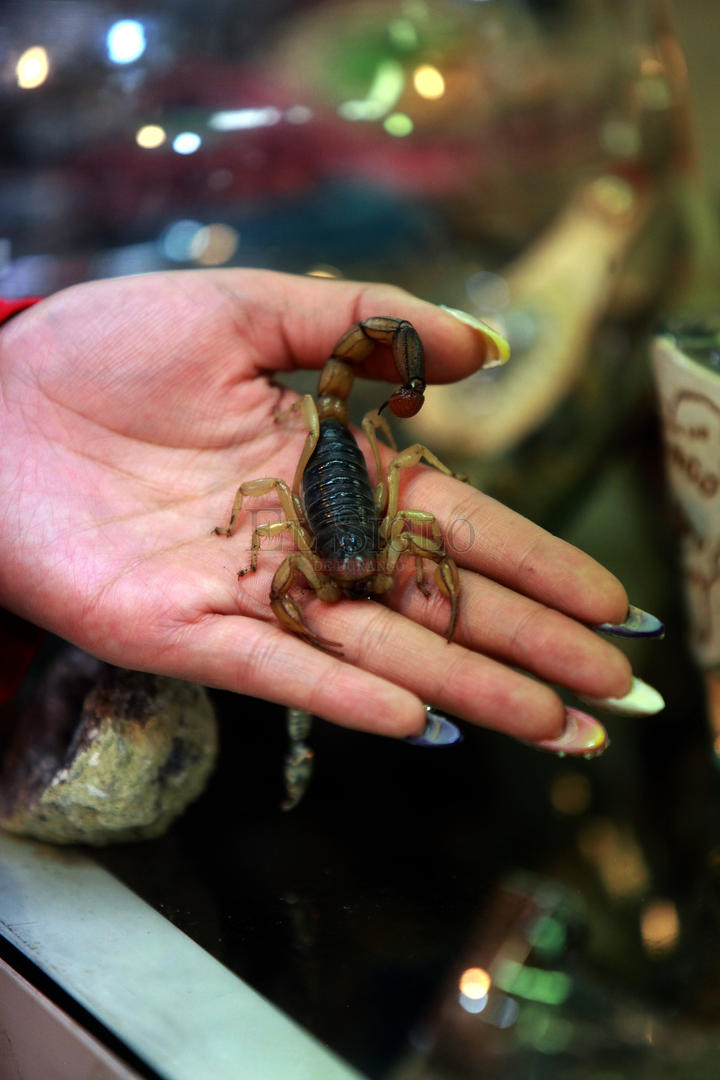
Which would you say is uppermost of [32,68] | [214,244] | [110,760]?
[32,68]

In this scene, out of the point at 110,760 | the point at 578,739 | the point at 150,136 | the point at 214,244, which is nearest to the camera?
the point at 578,739

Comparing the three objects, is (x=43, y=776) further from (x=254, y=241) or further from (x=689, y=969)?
(x=254, y=241)

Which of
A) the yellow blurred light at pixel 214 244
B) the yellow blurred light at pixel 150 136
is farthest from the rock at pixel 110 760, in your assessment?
the yellow blurred light at pixel 150 136

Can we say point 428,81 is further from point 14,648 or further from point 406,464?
point 14,648

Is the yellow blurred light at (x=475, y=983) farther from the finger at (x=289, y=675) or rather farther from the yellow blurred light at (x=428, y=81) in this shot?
the yellow blurred light at (x=428, y=81)

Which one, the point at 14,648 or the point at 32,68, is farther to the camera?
the point at 32,68

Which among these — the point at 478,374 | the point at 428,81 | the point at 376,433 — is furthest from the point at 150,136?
the point at 376,433
